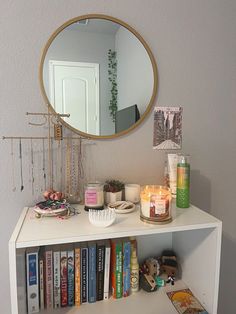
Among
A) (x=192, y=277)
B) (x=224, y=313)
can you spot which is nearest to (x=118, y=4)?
(x=192, y=277)

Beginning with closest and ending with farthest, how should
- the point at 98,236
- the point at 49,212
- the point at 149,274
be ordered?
the point at 98,236, the point at 49,212, the point at 149,274

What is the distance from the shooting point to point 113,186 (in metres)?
0.99

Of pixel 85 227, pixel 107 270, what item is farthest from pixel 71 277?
pixel 85 227

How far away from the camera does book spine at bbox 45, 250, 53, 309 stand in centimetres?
85

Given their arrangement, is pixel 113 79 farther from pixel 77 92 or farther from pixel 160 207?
pixel 160 207

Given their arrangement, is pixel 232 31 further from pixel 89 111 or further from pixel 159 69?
pixel 89 111

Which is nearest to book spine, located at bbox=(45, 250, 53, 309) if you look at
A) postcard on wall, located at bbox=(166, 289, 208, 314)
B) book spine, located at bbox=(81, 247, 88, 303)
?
book spine, located at bbox=(81, 247, 88, 303)

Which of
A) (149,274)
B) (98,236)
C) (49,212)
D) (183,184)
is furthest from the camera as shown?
(149,274)

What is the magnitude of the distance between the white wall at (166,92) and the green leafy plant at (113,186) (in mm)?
52

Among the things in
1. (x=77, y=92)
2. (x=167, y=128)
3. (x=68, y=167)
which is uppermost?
(x=77, y=92)

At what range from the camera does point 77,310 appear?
2.84 ft

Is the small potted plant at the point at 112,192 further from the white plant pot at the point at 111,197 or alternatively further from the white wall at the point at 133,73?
the white wall at the point at 133,73

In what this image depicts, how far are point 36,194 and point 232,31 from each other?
1.19m

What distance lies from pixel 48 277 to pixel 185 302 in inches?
Result: 20.3
